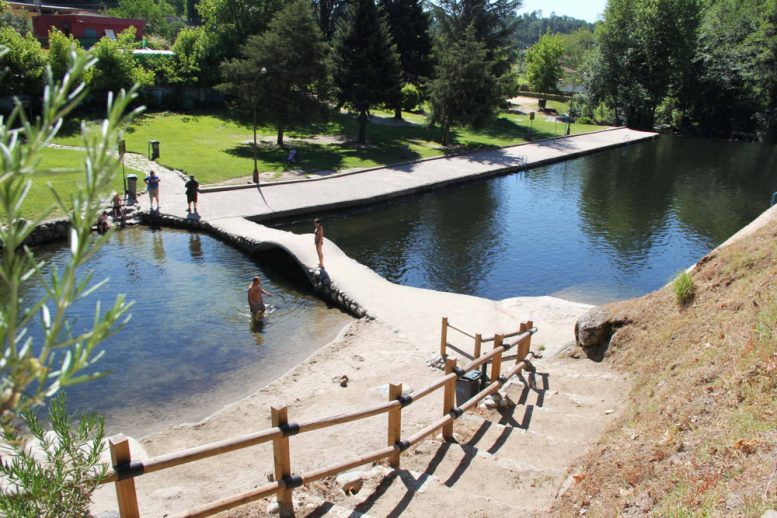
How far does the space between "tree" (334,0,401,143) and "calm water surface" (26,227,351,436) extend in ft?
64.1

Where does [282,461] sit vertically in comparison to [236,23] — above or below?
below

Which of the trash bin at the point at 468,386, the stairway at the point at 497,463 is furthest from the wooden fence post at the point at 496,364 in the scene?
the trash bin at the point at 468,386

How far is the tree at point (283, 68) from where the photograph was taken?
34531 mm

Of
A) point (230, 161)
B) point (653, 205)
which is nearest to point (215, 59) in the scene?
point (230, 161)

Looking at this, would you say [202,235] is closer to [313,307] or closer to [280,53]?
[313,307]

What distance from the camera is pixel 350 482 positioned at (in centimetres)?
738

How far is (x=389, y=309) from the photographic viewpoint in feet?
53.9

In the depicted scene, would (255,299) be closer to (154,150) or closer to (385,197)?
(385,197)

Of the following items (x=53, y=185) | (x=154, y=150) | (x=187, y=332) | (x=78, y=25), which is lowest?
(x=187, y=332)

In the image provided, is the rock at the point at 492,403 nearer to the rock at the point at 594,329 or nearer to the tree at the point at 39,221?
the rock at the point at 594,329

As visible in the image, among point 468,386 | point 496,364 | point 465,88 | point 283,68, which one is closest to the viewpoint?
point 496,364

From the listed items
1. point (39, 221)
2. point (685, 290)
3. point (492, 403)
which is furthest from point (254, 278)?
point (39, 221)

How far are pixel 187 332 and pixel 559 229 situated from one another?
17.5m

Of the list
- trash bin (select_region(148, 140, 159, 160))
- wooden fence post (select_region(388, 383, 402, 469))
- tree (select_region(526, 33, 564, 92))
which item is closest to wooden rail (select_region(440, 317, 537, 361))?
wooden fence post (select_region(388, 383, 402, 469))
